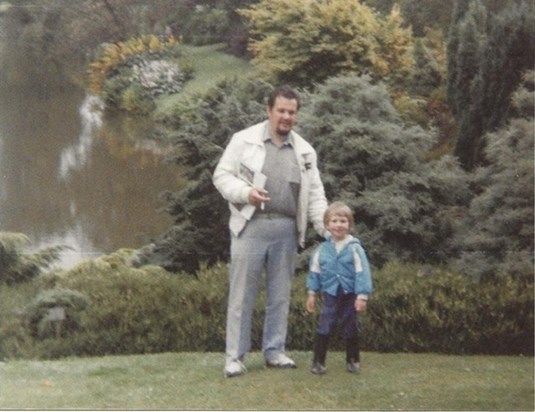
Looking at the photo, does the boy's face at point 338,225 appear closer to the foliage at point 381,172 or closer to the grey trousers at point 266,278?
the grey trousers at point 266,278

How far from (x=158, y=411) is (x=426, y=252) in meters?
2.09

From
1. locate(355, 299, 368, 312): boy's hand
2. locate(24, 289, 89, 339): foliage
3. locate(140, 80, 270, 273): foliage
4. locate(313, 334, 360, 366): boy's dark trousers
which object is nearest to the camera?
locate(355, 299, 368, 312): boy's hand

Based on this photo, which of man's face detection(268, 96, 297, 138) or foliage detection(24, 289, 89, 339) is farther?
foliage detection(24, 289, 89, 339)

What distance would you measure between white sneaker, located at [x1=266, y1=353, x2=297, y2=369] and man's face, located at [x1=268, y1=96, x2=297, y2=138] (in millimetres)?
1421

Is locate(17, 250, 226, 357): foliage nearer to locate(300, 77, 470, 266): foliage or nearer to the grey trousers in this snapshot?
the grey trousers

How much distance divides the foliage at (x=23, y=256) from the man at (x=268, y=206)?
53.3 inches

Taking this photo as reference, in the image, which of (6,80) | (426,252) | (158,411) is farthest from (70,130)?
(426,252)

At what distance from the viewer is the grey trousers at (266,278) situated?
18.9 ft

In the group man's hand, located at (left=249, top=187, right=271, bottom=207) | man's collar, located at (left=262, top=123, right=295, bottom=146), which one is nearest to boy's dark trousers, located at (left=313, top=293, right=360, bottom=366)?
man's hand, located at (left=249, top=187, right=271, bottom=207)

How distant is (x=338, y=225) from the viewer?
5.62 meters

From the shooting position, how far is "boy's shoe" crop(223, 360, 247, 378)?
5.86 meters

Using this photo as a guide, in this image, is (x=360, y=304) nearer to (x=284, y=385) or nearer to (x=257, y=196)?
(x=284, y=385)

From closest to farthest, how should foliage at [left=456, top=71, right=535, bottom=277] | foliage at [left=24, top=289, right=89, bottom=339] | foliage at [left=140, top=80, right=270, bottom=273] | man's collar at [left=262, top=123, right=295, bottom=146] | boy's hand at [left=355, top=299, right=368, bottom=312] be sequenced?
boy's hand at [left=355, top=299, right=368, bottom=312], man's collar at [left=262, top=123, right=295, bottom=146], foliage at [left=456, top=71, right=535, bottom=277], foliage at [left=24, top=289, right=89, bottom=339], foliage at [left=140, top=80, right=270, bottom=273]

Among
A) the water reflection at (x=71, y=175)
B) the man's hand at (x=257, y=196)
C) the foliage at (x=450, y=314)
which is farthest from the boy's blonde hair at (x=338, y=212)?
the water reflection at (x=71, y=175)
